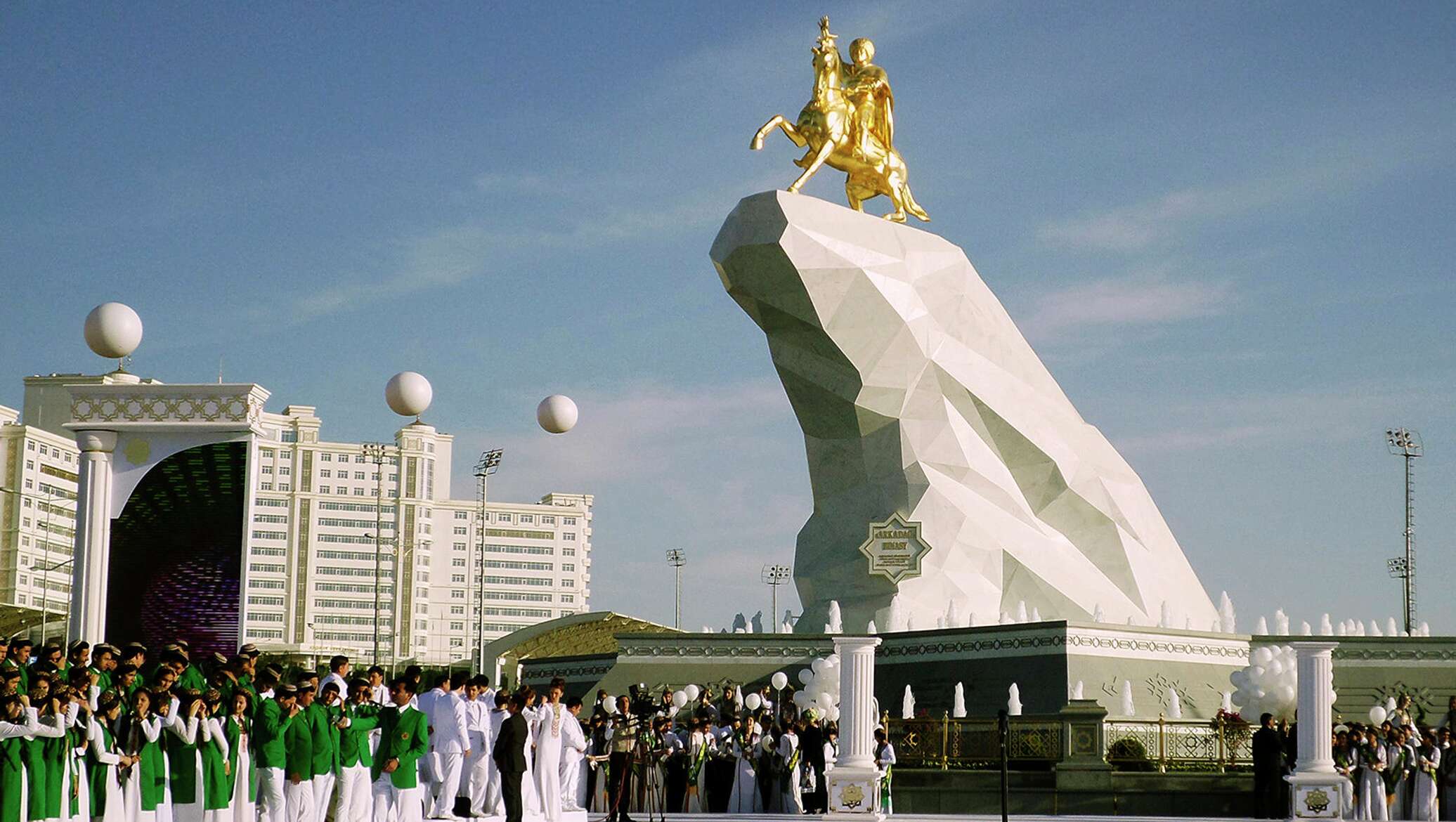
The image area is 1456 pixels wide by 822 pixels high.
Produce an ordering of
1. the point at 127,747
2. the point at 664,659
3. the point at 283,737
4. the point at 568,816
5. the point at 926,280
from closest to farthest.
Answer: the point at 127,747, the point at 283,737, the point at 568,816, the point at 664,659, the point at 926,280

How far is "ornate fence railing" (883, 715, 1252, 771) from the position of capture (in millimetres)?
22391

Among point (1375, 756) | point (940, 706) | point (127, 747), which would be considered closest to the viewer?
point (127, 747)

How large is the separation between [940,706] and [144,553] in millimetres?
13088

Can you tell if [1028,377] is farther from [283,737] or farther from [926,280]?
[283,737]

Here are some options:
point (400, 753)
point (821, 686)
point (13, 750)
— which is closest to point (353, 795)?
point (400, 753)

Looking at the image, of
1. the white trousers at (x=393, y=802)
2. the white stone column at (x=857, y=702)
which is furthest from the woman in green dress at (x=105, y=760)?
the white stone column at (x=857, y=702)

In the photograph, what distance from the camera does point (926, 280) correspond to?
34062 millimetres

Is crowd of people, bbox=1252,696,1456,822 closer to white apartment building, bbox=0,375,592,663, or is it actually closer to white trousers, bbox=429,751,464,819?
white trousers, bbox=429,751,464,819

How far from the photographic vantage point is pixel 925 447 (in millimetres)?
33312

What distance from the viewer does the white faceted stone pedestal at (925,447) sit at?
32.4 meters

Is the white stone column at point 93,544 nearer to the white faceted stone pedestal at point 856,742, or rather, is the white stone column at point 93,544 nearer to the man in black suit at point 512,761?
the man in black suit at point 512,761

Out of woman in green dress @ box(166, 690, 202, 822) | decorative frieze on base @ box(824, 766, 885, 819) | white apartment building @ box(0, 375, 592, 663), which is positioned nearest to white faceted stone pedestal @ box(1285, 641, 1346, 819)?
decorative frieze on base @ box(824, 766, 885, 819)

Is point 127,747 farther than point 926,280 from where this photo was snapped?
No

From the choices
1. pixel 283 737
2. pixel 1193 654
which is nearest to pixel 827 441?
pixel 1193 654
